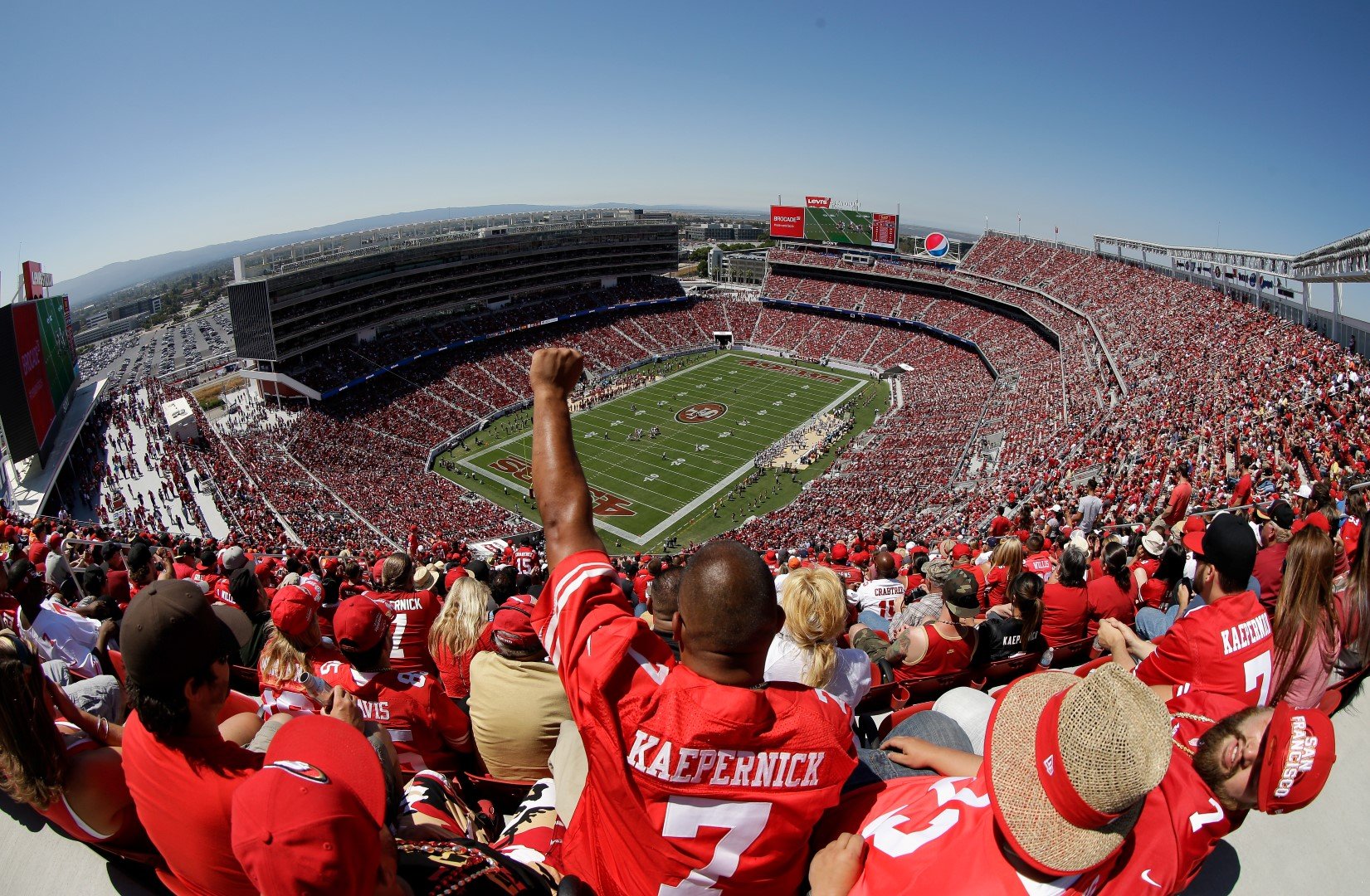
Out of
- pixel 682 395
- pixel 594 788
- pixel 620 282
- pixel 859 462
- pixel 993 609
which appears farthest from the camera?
pixel 620 282

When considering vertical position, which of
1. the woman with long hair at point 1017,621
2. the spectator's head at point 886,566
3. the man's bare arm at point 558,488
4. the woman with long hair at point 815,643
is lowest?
the spectator's head at point 886,566

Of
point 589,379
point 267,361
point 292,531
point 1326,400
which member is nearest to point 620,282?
point 589,379

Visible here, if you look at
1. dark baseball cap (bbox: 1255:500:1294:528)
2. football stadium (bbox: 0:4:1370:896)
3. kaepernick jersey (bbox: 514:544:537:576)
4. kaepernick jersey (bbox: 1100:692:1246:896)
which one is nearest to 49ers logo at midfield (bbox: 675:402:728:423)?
football stadium (bbox: 0:4:1370:896)

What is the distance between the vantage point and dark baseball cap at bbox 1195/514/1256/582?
152 inches

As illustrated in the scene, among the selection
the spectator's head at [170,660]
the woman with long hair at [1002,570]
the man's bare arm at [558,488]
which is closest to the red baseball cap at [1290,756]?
Answer: the man's bare arm at [558,488]

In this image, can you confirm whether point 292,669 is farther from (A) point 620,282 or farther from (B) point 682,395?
(A) point 620,282

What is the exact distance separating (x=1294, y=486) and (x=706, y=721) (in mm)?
16777

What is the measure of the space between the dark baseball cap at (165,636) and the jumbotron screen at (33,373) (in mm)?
29504

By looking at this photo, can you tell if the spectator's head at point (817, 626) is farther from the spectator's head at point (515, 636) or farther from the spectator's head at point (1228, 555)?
the spectator's head at point (1228, 555)

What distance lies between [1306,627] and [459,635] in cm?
506

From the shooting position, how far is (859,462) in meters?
33.4

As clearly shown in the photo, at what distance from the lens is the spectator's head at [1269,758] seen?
234 centimetres

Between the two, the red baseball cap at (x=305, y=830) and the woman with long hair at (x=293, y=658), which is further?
the woman with long hair at (x=293, y=658)

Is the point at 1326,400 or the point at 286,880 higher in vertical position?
the point at 286,880
